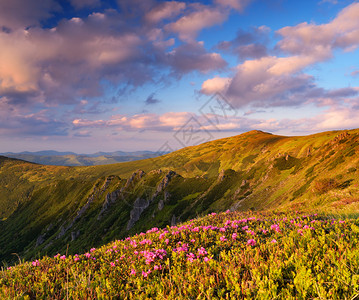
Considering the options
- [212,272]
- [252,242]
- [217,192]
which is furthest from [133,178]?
[212,272]

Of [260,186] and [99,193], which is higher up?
[260,186]

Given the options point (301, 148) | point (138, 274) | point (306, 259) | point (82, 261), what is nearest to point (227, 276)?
point (306, 259)

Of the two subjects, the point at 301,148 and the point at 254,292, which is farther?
the point at 301,148

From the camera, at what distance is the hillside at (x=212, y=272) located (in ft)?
11.8

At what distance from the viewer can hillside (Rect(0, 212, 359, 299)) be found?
359 cm

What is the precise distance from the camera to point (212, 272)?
183 inches

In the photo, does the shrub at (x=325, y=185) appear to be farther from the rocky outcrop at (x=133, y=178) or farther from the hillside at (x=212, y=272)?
the rocky outcrop at (x=133, y=178)

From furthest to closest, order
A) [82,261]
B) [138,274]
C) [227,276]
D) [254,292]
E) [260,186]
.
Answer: [260,186] < [82,261] < [138,274] < [227,276] < [254,292]

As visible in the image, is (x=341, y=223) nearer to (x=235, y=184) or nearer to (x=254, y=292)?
(x=254, y=292)

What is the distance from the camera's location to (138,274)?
513 cm

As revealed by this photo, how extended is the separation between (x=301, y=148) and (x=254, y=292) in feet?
418

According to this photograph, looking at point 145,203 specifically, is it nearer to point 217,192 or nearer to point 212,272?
point 217,192

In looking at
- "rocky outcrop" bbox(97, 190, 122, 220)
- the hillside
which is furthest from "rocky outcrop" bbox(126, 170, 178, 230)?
the hillside

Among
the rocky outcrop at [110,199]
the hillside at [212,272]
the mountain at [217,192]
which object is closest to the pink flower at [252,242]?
the hillside at [212,272]
